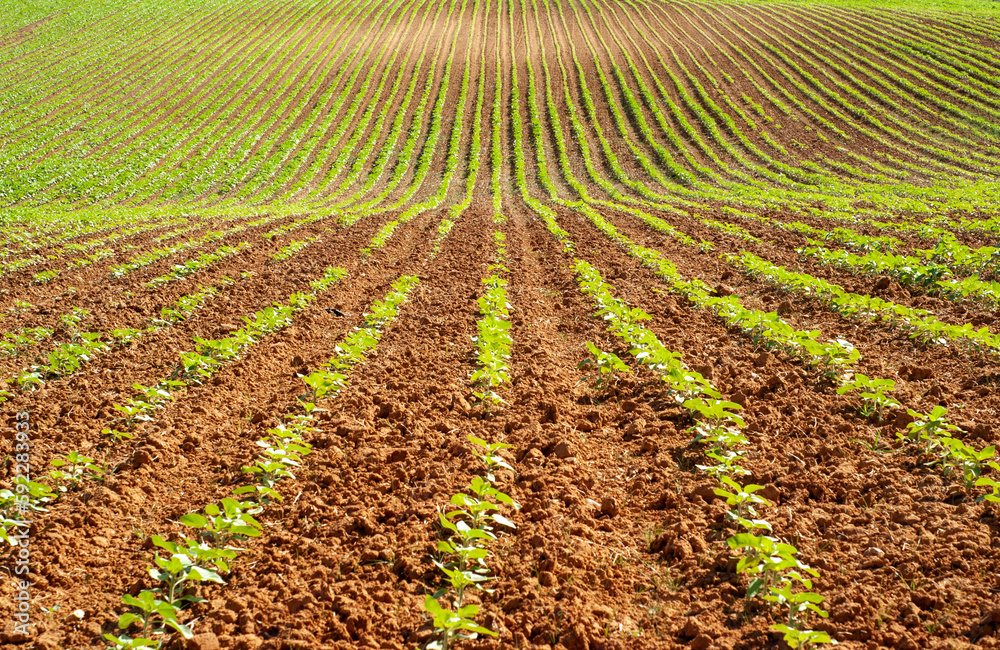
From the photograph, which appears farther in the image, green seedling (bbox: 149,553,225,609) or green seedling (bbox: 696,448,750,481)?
green seedling (bbox: 696,448,750,481)

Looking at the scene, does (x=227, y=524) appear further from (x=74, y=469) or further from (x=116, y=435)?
(x=116, y=435)

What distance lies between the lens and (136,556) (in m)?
3.57

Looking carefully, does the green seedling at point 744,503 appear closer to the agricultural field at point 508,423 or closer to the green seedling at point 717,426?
the agricultural field at point 508,423

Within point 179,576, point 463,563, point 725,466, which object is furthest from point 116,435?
point 725,466

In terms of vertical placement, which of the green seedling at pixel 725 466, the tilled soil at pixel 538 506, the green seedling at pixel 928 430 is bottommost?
the tilled soil at pixel 538 506

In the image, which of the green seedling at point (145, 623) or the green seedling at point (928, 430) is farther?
the green seedling at point (928, 430)

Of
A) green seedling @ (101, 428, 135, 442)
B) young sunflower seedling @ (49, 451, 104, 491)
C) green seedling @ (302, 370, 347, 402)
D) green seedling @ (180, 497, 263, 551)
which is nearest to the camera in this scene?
green seedling @ (180, 497, 263, 551)

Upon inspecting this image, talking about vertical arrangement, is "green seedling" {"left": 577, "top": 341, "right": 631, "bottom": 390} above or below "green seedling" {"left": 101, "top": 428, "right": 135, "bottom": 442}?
above

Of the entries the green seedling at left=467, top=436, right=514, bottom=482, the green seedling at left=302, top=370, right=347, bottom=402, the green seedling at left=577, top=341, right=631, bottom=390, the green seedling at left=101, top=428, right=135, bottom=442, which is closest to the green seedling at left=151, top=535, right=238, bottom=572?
the green seedling at left=467, top=436, right=514, bottom=482

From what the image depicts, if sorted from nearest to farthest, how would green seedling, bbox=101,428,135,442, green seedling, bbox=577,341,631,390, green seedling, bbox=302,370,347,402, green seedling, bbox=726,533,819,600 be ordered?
green seedling, bbox=726,533,819,600 < green seedling, bbox=101,428,135,442 < green seedling, bbox=302,370,347,402 < green seedling, bbox=577,341,631,390

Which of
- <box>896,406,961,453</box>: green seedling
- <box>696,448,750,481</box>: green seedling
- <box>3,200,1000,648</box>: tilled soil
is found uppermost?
<box>896,406,961,453</box>: green seedling

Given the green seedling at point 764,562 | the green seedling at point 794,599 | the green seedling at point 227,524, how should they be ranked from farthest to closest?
1. the green seedling at point 227,524
2. the green seedling at point 764,562
3. the green seedling at point 794,599

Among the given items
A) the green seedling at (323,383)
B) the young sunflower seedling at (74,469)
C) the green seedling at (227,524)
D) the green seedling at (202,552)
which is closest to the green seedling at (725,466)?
the green seedling at (227,524)

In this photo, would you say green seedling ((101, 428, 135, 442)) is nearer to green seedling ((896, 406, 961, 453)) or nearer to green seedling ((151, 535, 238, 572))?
green seedling ((151, 535, 238, 572))
